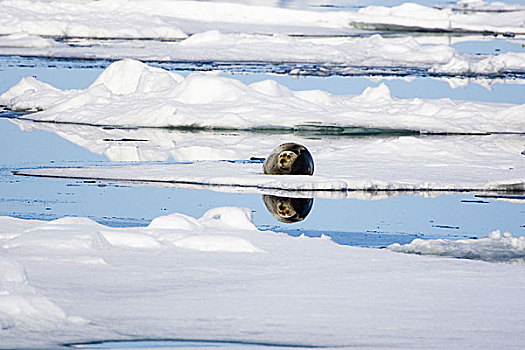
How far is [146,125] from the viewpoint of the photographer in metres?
13.8

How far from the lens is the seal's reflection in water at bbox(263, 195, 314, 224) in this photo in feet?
25.6

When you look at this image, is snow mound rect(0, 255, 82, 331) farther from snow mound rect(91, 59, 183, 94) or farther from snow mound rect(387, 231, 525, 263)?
snow mound rect(91, 59, 183, 94)

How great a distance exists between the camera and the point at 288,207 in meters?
8.14

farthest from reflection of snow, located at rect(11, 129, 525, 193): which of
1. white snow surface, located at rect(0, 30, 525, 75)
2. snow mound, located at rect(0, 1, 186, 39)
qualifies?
snow mound, located at rect(0, 1, 186, 39)

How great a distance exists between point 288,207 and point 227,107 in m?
6.38

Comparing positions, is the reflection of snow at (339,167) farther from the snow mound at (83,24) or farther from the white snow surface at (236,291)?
the snow mound at (83,24)

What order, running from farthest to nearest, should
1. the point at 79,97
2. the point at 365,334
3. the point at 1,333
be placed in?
1. the point at 79,97
2. the point at 365,334
3. the point at 1,333

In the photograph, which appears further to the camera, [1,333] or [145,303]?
[145,303]

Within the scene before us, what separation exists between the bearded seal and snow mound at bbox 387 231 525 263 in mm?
2568

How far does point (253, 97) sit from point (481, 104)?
138 inches

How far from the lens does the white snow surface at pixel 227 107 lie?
13.8 m

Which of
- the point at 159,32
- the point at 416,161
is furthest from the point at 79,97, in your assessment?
the point at 159,32

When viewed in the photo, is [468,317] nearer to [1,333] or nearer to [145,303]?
[145,303]

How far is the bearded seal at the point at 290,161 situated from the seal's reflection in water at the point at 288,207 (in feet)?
2.63
